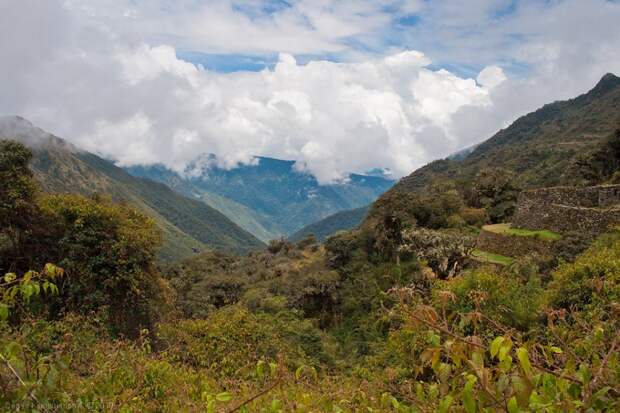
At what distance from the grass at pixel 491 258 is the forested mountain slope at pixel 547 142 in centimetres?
2401

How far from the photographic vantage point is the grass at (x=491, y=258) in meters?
23.6

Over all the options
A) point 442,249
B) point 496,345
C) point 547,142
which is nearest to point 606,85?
point 547,142

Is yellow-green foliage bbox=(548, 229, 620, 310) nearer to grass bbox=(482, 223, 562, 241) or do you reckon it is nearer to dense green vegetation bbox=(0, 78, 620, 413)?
dense green vegetation bbox=(0, 78, 620, 413)

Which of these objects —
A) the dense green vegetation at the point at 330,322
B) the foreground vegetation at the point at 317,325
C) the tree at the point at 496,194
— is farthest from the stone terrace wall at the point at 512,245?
the tree at the point at 496,194

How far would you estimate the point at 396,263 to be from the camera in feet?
110

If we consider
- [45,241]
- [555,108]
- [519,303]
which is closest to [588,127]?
[555,108]

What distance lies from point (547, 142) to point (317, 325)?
109m

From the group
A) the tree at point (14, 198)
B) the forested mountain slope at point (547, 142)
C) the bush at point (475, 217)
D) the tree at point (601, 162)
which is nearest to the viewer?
the tree at point (14, 198)

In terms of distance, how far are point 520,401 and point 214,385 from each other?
9883mm

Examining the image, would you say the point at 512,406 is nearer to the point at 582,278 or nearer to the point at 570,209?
the point at 582,278

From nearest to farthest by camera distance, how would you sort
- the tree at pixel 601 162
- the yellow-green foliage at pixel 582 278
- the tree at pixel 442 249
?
the yellow-green foliage at pixel 582 278 < the tree at pixel 442 249 < the tree at pixel 601 162

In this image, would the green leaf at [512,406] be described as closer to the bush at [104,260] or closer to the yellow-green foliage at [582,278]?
the yellow-green foliage at [582,278]

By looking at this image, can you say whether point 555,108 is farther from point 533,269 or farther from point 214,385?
point 214,385

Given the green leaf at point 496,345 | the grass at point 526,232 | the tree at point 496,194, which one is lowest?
the green leaf at point 496,345
